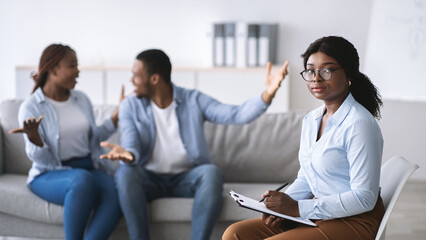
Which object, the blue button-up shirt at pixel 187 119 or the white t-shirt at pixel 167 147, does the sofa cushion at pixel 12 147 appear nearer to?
the blue button-up shirt at pixel 187 119

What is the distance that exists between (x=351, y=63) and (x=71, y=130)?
5.36ft

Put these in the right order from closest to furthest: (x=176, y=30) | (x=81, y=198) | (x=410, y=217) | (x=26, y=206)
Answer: (x=81, y=198) < (x=26, y=206) < (x=410, y=217) < (x=176, y=30)

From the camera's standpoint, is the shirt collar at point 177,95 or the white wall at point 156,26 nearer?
the shirt collar at point 177,95

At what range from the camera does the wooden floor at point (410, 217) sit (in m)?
3.44

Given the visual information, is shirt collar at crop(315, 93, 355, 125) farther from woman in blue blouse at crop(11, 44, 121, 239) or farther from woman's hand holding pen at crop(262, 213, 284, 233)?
woman in blue blouse at crop(11, 44, 121, 239)

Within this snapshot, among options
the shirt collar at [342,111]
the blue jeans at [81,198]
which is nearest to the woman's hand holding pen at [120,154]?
the blue jeans at [81,198]

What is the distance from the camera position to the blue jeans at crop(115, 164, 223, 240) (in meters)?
2.62

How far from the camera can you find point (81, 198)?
266 centimetres

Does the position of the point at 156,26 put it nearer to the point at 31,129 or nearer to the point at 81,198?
the point at 31,129

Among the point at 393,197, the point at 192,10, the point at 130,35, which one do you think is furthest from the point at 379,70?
the point at 393,197

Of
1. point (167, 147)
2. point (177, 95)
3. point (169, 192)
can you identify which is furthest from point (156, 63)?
point (169, 192)

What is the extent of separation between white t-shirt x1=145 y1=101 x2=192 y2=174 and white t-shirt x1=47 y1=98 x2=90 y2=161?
36 cm

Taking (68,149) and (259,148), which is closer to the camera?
(68,149)

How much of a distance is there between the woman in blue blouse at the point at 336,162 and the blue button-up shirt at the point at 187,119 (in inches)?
39.4
